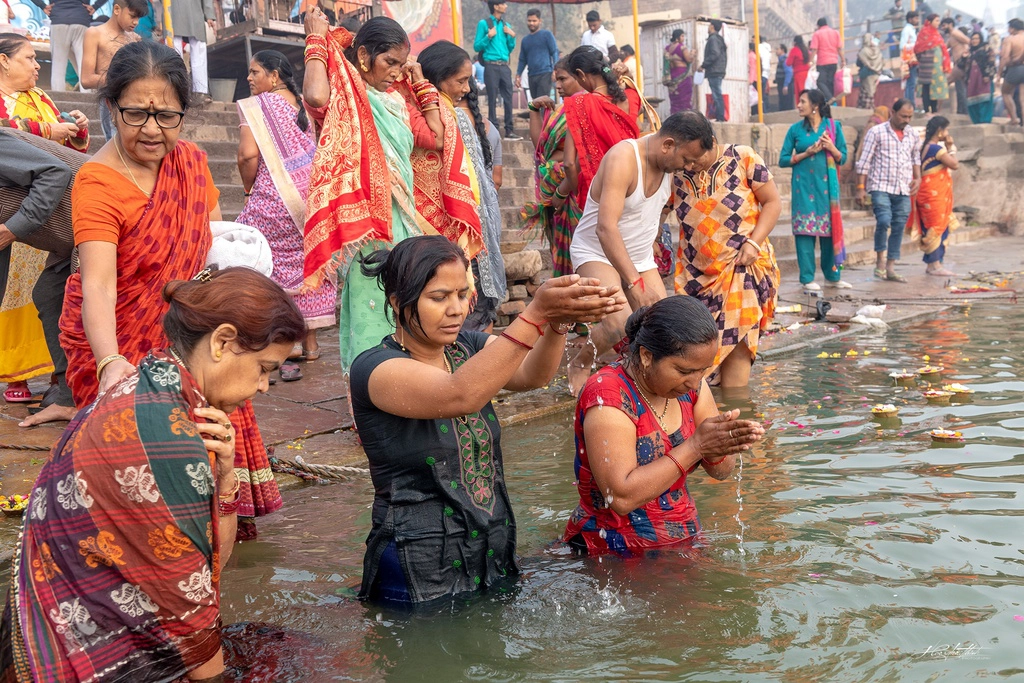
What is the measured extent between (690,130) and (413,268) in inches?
110

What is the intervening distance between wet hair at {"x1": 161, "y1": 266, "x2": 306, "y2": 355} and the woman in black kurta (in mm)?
583

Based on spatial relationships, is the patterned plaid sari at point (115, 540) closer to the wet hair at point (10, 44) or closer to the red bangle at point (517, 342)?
the red bangle at point (517, 342)

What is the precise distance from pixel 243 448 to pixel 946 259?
40.1ft

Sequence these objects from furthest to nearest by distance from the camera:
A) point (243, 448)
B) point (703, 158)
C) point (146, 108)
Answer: point (703, 158) → point (243, 448) → point (146, 108)

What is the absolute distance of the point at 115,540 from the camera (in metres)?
2.29

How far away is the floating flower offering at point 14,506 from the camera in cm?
408

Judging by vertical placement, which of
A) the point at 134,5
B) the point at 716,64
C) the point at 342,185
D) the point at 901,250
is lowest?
the point at 901,250

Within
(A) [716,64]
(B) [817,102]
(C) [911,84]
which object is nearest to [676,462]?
(B) [817,102]

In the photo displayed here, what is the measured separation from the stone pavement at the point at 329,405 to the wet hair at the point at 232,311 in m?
2.41

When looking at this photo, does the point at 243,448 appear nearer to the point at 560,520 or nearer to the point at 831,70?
the point at 560,520

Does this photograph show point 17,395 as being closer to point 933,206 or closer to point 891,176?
point 891,176

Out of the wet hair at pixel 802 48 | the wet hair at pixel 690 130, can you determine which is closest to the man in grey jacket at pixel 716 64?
the wet hair at pixel 802 48

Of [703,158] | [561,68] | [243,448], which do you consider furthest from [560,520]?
[561,68]

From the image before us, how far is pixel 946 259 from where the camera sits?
44.5 feet
